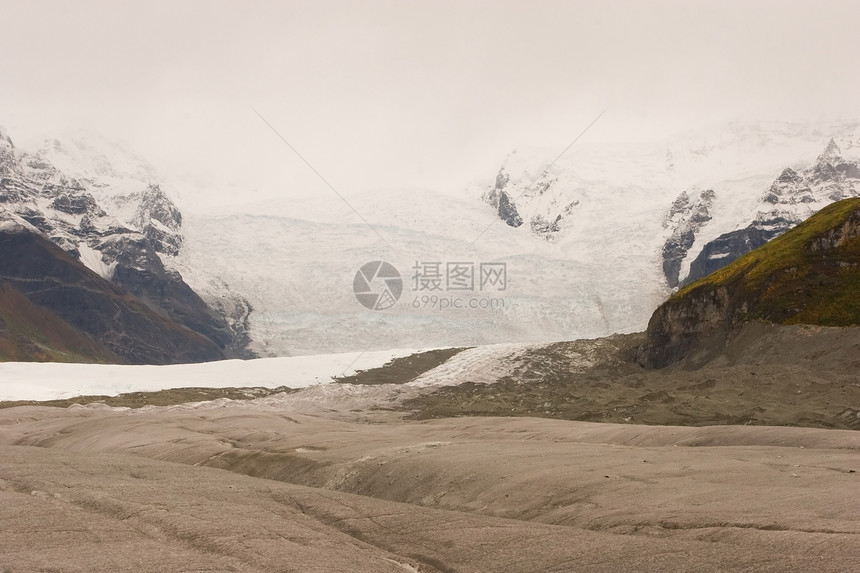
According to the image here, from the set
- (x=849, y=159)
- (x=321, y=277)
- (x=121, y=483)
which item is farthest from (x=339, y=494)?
(x=849, y=159)

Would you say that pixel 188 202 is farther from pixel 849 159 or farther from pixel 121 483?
pixel 121 483

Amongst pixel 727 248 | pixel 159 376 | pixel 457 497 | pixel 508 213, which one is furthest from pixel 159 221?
pixel 457 497

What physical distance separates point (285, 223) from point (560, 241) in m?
54.1

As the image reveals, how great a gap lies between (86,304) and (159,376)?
10045cm

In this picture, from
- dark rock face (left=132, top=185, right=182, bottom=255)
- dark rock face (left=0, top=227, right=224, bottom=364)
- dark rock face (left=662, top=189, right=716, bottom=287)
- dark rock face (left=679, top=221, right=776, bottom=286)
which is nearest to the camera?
dark rock face (left=662, top=189, right=716, bottom=287)

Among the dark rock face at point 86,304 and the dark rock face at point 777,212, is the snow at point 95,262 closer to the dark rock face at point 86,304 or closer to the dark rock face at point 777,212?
A: the dark rock face at point 86,304

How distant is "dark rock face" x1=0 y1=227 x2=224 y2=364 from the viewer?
6166 inches

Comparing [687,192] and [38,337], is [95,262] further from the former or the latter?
[687,192]

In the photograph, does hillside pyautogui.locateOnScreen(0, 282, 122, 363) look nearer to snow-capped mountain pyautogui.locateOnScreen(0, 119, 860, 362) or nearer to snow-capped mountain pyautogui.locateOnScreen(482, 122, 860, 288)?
snow-capped mountain pyautogui.locateOnScreen(0, 119, 860, 362)

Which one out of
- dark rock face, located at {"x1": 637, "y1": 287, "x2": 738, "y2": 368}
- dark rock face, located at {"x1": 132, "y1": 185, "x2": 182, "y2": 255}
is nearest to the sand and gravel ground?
dark rock face, located at {"x1": 637, "y1": 287, "x2": 738, "y2": 368}

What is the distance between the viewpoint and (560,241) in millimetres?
160750

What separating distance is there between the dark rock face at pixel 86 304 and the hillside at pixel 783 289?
119364 mm

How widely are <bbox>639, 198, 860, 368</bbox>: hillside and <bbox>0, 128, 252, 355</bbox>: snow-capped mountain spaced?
118 m

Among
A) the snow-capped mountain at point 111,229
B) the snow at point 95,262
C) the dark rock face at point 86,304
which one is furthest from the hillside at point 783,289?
the snow at point 95,262
